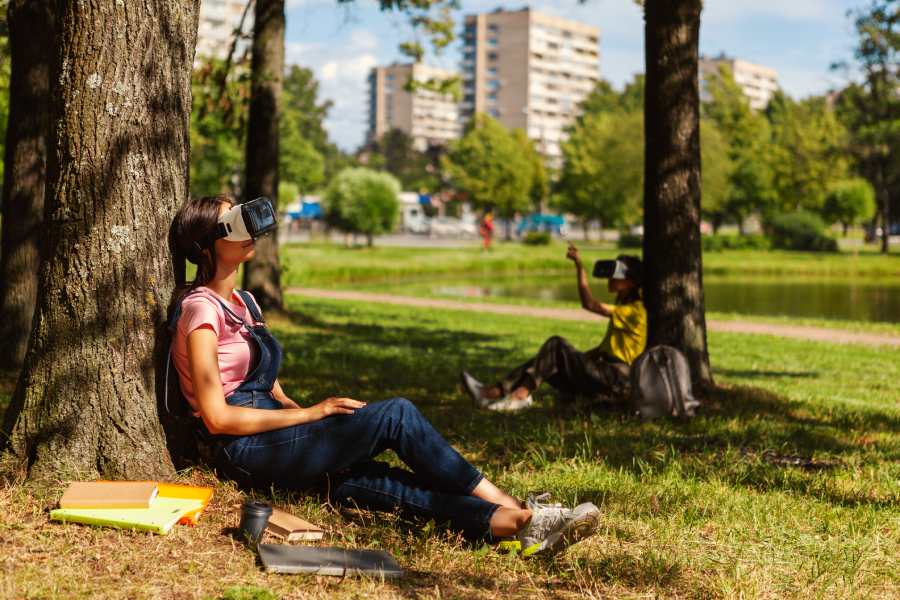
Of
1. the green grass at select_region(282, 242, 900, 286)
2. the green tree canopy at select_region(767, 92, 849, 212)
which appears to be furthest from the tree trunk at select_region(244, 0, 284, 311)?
the green tree canopy at select_region(767, 92, 849, 212)

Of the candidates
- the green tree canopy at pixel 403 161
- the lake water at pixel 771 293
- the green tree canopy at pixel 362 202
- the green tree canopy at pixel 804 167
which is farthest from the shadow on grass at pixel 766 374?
the green tree canopy at pixel 403 161

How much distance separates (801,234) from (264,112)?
45.0 meters

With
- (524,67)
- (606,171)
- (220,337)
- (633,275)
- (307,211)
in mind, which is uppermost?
(524,67)

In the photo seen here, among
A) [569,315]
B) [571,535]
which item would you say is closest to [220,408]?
[571,535]

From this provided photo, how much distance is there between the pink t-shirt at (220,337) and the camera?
3703mm

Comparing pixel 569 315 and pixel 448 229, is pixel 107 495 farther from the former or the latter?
pixel 448 229

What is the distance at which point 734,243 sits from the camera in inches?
2056

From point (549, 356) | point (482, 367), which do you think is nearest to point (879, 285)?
point (482, 367)

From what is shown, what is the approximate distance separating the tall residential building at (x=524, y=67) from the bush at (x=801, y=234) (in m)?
94.8

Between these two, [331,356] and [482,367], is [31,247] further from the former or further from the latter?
[482,367]

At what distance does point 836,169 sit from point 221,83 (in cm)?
5366

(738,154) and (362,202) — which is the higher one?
(738,154)

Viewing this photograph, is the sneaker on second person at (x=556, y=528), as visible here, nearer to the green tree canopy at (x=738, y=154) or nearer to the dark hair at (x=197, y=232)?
the dark hair at (x=197, y=232)

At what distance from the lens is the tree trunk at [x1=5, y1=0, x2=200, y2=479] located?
385 centimetres
